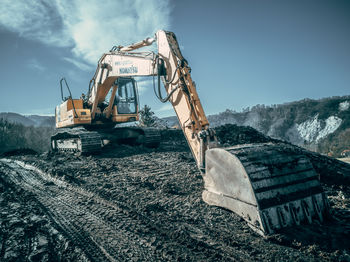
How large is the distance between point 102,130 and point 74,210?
7025mm

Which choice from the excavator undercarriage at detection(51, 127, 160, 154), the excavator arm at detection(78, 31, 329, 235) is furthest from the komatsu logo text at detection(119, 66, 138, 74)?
the excavator undercarriage at detection(51, 127, 160, 154)

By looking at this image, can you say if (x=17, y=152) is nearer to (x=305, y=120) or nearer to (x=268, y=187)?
(x=268, y=187)

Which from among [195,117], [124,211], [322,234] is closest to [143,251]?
[124,211]

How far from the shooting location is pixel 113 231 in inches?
102

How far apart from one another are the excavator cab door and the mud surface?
4955 millimetres

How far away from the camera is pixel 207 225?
8.64 ft

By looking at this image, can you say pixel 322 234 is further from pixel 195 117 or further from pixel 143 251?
pixel 195 117

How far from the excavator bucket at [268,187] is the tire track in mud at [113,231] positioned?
0.58m

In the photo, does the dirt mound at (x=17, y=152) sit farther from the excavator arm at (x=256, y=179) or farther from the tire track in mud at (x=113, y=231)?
the excavator arm at (x=256, y=179)

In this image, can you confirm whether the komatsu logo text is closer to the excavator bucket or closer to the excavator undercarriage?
the excavator undercarriage

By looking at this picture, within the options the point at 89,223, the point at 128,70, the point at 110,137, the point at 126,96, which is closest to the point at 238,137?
the point at 128,70

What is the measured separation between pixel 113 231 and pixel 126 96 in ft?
23.8

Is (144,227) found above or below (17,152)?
below

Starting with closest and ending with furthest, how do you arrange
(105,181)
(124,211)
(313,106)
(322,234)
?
(322,234)
(124,211)
(105,181)
(313,106)
